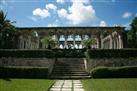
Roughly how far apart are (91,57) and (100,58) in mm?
907

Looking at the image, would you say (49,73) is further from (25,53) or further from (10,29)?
(10,29)

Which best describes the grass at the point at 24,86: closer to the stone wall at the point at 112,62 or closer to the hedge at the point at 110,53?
the stone wall at the point at 112,62

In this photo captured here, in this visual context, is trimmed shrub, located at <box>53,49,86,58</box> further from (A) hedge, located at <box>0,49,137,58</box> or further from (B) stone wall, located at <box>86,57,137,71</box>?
(B) stone wall, located at <box>86,57,137,71</box>

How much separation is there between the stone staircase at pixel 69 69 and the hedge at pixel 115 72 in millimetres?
1124

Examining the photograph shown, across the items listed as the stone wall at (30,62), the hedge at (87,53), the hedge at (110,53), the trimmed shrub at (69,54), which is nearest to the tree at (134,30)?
the trimmed shrub at (69,54)

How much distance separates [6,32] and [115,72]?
20984mm

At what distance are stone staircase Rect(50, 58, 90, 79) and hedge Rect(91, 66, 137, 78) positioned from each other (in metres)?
1.12

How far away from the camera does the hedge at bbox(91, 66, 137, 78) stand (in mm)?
20188

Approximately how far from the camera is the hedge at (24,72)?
2045cm

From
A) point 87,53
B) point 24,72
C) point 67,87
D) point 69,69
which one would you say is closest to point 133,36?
point 87,53

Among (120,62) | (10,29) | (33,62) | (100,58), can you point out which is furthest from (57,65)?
(10,29)

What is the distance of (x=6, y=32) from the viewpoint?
3566 cm

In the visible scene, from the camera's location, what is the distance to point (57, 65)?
80.6 feet

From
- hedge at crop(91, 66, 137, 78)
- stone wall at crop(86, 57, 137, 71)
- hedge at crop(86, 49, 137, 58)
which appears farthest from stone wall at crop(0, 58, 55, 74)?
hedge at crop(91, 66, 137, 78)
